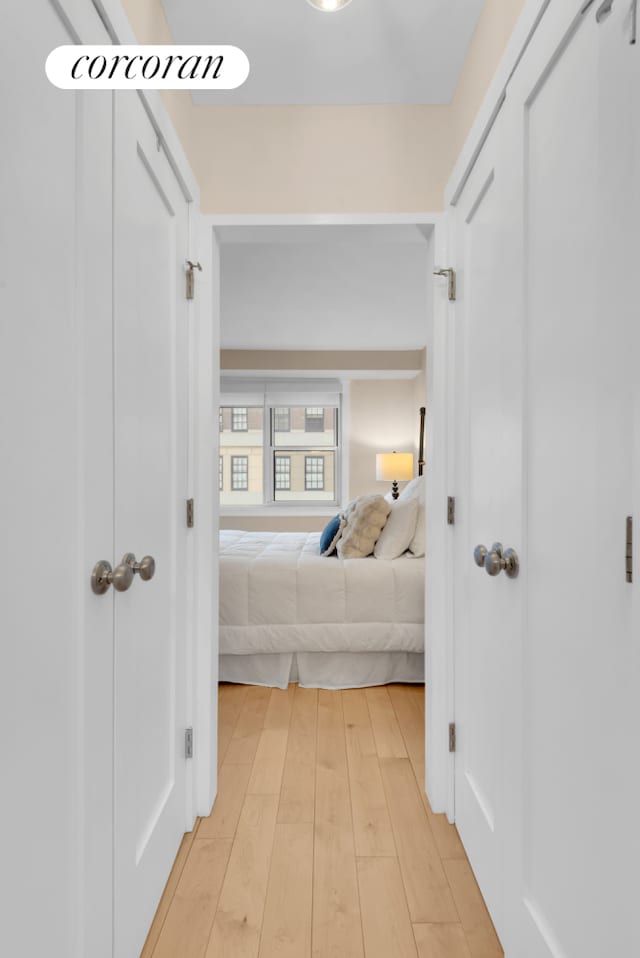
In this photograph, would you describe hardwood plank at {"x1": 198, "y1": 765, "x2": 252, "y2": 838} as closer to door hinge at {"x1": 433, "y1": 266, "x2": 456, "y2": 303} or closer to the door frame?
the door frame

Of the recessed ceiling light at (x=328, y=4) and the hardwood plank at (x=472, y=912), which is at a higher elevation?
the recessed ceiling light at (x=328, y=4)

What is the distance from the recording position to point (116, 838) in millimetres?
1172

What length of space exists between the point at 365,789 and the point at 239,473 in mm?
4956

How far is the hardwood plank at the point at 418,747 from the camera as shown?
70.4 inches

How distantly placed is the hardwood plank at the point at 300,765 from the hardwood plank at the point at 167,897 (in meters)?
0.32

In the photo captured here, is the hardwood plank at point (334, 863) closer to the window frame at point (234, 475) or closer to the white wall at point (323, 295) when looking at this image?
the white wall at point (323, 295)

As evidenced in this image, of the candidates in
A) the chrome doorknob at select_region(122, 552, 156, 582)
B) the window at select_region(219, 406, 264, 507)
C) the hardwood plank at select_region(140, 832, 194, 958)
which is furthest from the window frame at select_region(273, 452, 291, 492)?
the chrome doorknob at select_region(122, 552, 156, 582)

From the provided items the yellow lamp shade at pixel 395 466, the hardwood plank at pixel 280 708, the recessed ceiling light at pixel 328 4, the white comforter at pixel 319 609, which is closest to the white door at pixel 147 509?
the recessed ceiling light at pixel 328 4

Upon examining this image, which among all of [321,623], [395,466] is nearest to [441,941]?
[321,623]

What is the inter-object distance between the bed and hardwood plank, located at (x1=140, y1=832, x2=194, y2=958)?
1.34 m

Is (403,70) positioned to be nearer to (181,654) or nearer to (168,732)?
(181,654)

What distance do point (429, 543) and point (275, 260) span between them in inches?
100

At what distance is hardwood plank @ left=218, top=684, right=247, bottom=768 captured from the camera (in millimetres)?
2493

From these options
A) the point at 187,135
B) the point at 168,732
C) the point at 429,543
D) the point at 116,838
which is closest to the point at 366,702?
the point at 429,543
